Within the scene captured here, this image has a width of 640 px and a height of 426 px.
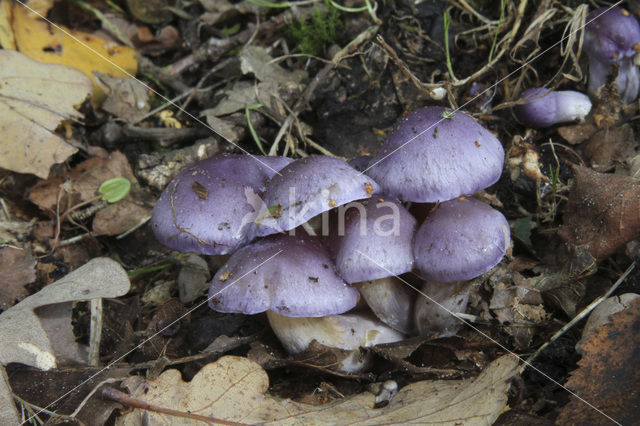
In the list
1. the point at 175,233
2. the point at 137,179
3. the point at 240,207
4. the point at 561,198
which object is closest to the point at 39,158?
the point at 137,179

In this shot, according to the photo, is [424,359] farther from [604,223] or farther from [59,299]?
[59,299]

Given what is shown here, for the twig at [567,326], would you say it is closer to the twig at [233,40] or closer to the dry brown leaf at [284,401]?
the dry brown leaf at [284,401]

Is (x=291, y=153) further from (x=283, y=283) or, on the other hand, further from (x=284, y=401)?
(x=284, y=401)

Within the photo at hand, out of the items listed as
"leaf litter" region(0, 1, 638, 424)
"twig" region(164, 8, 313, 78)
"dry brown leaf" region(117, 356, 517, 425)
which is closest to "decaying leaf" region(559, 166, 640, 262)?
"leaf litter" region(0, 1, 638, 424)

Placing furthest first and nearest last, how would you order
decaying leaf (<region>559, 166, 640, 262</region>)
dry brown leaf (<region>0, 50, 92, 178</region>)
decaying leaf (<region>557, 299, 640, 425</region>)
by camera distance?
dry brown leaf (<region>0, 50, 92, 178</region>) → decaying leaf (<region>559, 166, 640, 262</region>) → decaying leaf (<region>557, 299, 640, 425</region>)

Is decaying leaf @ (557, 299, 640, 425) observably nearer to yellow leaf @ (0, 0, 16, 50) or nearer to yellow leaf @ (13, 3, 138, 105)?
yellow leaf @ (13, 3, 138, 105)

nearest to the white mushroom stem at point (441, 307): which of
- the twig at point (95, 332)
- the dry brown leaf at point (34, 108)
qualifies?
the twig at point (95, 332)

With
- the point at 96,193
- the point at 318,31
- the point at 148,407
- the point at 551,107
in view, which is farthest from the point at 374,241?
the point at 96,193
